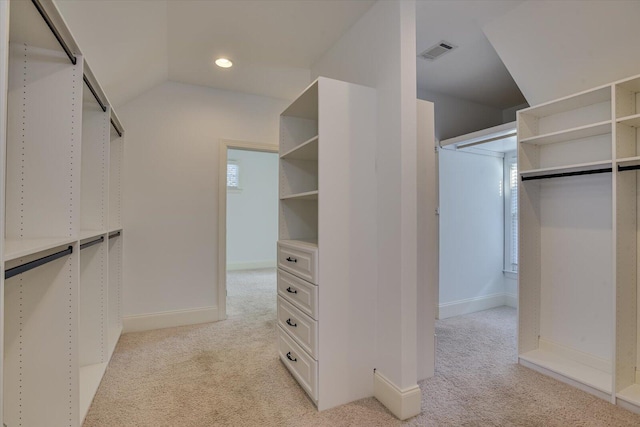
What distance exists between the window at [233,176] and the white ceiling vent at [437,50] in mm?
4839

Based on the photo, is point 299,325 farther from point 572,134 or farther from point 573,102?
point 573,102

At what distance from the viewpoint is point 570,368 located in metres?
2.26

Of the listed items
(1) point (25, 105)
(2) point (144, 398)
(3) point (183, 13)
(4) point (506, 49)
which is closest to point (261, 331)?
(2) point (144, 398)

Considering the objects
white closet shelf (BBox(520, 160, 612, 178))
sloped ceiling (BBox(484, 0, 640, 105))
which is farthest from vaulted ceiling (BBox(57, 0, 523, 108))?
white closet shelf (BBox(520, 160, 612, 178))

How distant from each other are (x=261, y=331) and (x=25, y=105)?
2.46m

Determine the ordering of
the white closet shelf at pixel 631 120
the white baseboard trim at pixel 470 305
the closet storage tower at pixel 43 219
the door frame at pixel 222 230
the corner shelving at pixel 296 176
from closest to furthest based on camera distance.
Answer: the closet storage tower at pixel 43 219, the white closet shelf at pixel 631 120, the corner shelving at pixel 296 176, the door frame at pixel 222 230, the white baseboard trim at pixel 470 305

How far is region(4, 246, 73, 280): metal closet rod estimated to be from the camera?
1042 mm

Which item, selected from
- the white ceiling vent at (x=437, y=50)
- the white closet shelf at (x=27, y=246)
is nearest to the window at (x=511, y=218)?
the white ceiling vent at (x=437, y=50)

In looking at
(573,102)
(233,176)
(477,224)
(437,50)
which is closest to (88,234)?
(437,50)

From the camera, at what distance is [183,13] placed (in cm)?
221

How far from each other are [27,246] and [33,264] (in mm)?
81

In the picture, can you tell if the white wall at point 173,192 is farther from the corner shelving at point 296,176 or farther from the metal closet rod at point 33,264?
the metal closet rod at point 33,264

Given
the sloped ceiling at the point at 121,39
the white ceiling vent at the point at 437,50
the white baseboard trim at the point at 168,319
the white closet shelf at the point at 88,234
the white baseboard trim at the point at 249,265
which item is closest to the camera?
the white closet shelf at the point at 88,234

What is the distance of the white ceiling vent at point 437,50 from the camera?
2.70m
